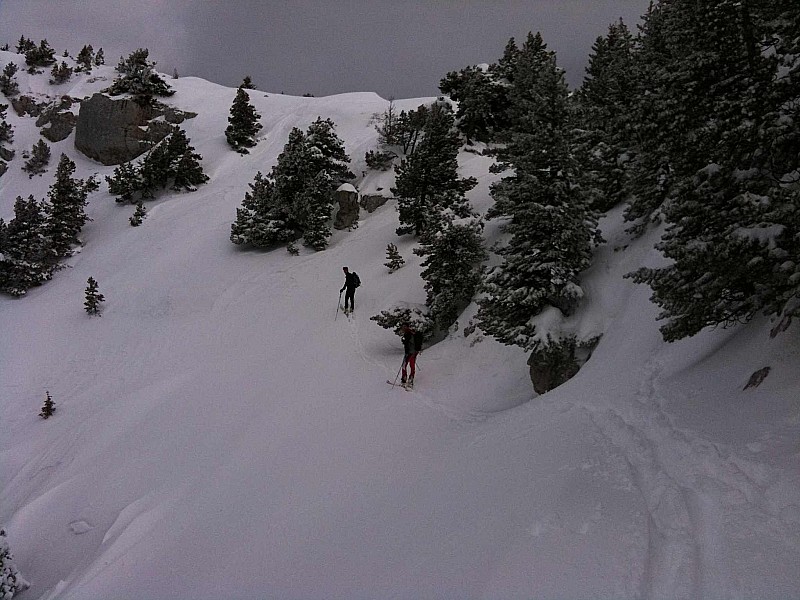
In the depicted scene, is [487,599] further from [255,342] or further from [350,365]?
[255,342]

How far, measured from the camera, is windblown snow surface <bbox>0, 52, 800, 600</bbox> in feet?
15.3

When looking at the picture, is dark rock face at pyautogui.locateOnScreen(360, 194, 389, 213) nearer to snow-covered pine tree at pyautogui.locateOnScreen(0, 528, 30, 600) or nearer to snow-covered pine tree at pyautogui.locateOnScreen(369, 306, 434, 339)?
snow-covered pine tree at pyautogui.locateOnScreen(369, 306, 434, 339)

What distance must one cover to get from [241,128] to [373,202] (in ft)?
53.2

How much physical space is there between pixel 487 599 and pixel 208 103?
1971 inches

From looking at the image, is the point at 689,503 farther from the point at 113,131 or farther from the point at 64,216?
the point at 113,131

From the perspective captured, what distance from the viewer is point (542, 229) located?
41.3ft

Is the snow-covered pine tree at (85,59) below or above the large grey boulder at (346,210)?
Answer: above

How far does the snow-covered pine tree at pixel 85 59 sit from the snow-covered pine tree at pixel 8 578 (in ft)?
180

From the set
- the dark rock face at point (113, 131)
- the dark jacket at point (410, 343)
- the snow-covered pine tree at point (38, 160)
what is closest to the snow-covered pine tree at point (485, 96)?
the dark jacket at point (410, 343)

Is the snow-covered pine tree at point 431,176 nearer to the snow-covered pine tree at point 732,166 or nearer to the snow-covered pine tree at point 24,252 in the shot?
the snow-covered pine tree at point 732,166

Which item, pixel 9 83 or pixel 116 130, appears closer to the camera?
pixel 116 130

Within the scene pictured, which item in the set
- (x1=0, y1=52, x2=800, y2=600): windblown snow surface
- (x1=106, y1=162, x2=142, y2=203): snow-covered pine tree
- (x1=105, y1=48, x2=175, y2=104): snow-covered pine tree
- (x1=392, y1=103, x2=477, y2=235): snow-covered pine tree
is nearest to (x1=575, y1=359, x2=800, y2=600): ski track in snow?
(x1=0, y1=52, x2=800, y2=600): windblown snow surface

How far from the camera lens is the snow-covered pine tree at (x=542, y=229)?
39.8 ft

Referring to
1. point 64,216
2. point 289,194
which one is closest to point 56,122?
point 64,216
